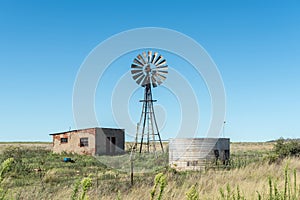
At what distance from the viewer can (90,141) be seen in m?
29.3

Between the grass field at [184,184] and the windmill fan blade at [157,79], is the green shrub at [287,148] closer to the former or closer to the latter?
the grass field at [184,184]

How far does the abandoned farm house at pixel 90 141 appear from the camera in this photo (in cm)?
2926

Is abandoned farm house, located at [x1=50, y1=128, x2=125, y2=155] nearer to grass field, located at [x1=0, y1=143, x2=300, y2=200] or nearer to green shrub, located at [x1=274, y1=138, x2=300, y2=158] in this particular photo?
grass field, located at [x1=0, y1=143, x2=300, y2=200]

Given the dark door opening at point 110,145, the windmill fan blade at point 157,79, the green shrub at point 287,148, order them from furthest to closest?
the dark door opening at point 110,145, the windmill fan blade at point 157,79, the green shrub at point 287,148

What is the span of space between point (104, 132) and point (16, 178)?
51.4ft

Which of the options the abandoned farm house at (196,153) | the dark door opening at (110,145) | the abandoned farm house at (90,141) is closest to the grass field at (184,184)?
the abandoned farm house at (196,153)

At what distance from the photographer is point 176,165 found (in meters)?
18.2

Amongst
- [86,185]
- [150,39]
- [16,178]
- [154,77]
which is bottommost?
[16,178]

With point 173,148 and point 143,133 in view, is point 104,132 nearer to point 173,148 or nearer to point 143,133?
point 143,133

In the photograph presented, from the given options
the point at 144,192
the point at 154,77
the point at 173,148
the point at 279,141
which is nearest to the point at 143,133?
the point at 154,77

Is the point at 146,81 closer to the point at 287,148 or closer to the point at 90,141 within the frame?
the point at 90,141

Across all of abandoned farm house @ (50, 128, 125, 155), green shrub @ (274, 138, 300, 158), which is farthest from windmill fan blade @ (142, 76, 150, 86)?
green shrub @ (274, 138, 300, 158)

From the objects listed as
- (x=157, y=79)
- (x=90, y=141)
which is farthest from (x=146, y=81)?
(x=90, y=141)

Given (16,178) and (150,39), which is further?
(150,39)
